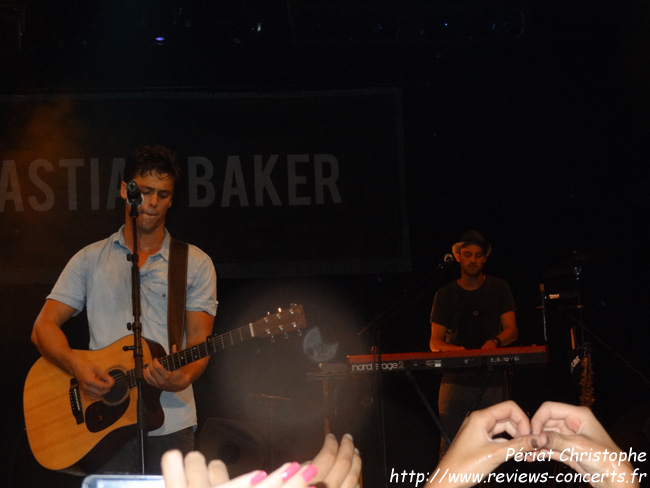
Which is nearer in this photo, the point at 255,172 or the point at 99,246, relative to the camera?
the point at 99,246

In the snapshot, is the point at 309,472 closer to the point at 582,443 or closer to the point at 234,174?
the point at 582,443

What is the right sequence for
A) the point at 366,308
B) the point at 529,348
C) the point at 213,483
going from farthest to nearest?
the point at 366,308 → the point at 529,348 → the point at 213,483

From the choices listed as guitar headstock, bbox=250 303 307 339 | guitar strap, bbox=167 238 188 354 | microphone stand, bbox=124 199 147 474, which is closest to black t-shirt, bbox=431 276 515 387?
guitar headstock, bbox=250 303 307 339

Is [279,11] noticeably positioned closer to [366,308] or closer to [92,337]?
[366,308]

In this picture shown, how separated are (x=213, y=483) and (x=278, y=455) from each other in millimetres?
4757

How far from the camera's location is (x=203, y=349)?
3754 millimetres

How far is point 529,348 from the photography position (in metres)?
4.42

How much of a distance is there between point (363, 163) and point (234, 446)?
2441 mm

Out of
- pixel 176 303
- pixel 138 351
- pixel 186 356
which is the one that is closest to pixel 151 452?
pixel 186 356

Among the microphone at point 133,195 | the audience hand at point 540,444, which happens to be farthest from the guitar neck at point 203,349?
the audience hand at point 540,444

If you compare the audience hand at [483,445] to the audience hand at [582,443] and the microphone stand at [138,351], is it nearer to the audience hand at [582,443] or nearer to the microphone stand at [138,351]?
the audience hand at [582,443]

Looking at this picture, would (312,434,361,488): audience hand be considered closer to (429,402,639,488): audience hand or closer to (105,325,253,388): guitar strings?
(429,402,639,488): audience hand

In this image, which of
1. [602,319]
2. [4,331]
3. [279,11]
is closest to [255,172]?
[279,11]

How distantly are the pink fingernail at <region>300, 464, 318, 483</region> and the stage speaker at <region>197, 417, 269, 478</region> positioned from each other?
451 cm
